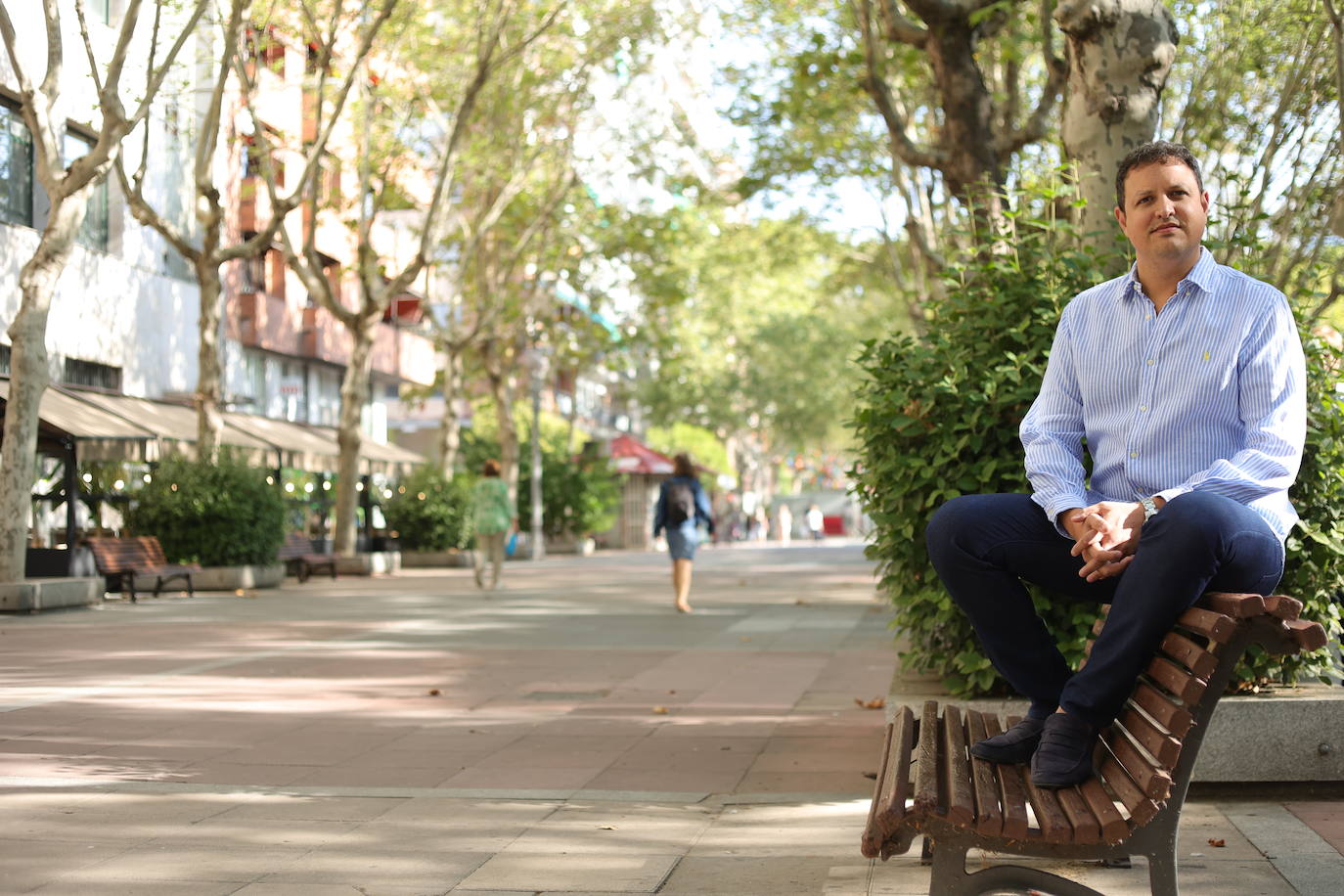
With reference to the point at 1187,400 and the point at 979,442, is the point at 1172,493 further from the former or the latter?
the point at 979,442

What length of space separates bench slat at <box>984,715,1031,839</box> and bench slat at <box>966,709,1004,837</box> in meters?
0.01

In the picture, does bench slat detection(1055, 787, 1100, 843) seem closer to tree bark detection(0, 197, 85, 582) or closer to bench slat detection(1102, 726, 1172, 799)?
bench slat detection(1102, 726, 1172, 799)

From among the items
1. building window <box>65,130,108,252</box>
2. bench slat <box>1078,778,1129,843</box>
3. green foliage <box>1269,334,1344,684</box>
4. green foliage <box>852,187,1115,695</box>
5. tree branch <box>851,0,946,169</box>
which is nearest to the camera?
bench slat <box>1078,778,1129,843</box>

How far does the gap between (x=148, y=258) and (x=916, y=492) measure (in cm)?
2599

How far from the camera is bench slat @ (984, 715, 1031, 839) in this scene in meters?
3.17

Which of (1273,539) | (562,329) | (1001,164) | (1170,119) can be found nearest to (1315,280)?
(1273,539)

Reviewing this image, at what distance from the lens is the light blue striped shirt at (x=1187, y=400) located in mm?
3625

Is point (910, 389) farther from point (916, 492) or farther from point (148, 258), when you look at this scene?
point (148, 258)

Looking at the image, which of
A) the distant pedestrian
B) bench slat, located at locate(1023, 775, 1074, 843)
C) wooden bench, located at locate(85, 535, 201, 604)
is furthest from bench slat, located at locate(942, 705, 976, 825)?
the distant pedestrian

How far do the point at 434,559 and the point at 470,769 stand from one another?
92.5 feet

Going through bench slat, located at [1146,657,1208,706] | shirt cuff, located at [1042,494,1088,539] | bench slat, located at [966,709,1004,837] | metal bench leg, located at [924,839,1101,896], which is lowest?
metal bench leg, located at [924,839,1101,896]

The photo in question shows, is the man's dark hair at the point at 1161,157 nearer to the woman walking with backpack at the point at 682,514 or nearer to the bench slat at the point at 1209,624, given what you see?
the bench slat at the point at 1209,624

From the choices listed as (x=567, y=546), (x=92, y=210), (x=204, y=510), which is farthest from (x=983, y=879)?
(x=567, y=546)

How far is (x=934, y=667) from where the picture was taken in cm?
691
